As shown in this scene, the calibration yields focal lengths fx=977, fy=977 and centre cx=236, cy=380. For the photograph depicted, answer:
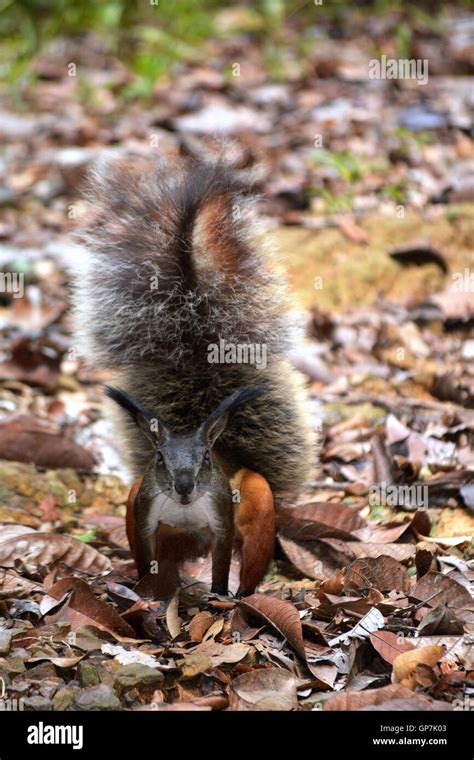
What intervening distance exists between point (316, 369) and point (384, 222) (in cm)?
235

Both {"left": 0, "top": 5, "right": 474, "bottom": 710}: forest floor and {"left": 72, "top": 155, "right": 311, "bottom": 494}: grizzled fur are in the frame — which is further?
{"left": 72, "top": 155, "right": 311, "bottom": 494}: grizzled fur

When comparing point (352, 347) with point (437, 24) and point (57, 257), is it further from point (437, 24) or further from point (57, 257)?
point (437, 24)

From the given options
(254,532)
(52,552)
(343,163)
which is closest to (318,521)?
(254,532)

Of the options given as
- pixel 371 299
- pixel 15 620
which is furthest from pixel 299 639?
pixel 371 299

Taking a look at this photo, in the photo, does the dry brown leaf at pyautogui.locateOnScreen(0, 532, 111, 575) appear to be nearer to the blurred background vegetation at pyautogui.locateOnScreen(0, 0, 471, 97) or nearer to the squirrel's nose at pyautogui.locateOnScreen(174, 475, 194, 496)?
the squirrel's nose at pyautogui.locateOnScreen(174, 475, 194, 496)

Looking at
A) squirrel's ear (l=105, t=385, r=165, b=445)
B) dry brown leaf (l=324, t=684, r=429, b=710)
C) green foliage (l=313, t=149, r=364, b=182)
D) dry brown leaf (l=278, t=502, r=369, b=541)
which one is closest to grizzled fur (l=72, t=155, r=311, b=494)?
dry brown leaf (l=278, t=502, r=369, b=541)

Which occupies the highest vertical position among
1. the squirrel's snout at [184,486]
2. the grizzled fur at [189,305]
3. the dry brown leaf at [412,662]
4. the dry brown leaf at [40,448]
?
the grizzled fur at [189,305]

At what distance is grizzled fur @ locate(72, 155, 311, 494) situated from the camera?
448cm

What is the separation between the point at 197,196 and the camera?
14.6 ft

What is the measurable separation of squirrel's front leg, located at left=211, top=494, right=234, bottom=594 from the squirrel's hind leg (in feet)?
0.26

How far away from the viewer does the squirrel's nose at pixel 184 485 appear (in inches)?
152

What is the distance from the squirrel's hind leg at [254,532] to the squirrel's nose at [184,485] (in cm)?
44

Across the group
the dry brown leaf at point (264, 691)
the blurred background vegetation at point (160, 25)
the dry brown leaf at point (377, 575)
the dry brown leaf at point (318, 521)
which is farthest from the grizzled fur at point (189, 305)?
the blurred background vegetation at point (160, 25)

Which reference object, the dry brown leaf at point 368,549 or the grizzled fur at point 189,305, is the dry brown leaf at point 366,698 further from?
the grizzled fur at point 189,305
